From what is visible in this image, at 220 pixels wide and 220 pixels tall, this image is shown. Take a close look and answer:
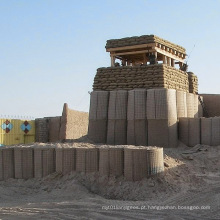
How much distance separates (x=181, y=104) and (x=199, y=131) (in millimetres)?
1162

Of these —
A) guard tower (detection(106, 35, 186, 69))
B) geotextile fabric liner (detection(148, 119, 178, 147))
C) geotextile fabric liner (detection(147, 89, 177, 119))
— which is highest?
guard tower (detection(106, 35, 186, 69))

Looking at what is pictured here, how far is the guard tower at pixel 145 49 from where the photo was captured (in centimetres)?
1303

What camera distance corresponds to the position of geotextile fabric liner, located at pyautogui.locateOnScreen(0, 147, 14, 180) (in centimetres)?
1058

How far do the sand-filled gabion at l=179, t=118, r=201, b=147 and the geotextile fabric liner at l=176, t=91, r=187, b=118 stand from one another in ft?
0.98

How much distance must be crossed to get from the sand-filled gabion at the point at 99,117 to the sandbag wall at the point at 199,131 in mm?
A: 2463

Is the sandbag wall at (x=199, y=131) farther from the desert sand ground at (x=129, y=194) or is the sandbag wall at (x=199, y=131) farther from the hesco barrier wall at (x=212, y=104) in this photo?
the hesco barrier wall at (x=212, y=104)

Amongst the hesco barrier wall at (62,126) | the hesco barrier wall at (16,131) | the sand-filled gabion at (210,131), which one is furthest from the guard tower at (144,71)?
the hesco barrier wall at (16,131)

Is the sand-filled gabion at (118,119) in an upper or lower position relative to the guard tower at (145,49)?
lower

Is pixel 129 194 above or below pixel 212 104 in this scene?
below

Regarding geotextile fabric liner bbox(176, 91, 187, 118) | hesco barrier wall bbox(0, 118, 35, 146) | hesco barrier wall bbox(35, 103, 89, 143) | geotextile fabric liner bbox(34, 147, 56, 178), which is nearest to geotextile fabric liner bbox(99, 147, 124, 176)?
geotextile fabric liner bbox(34, 147, 56, 178)

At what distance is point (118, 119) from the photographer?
1235 cm

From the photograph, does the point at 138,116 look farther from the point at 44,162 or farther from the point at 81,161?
the point at 44,162

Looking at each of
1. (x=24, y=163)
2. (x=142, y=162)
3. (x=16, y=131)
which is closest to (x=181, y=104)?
(x=142, y=162)

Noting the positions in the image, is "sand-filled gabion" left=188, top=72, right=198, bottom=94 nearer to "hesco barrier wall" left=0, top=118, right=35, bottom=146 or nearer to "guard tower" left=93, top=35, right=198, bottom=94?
"guard tower" left=93, top=35, right=198, bottom=94
